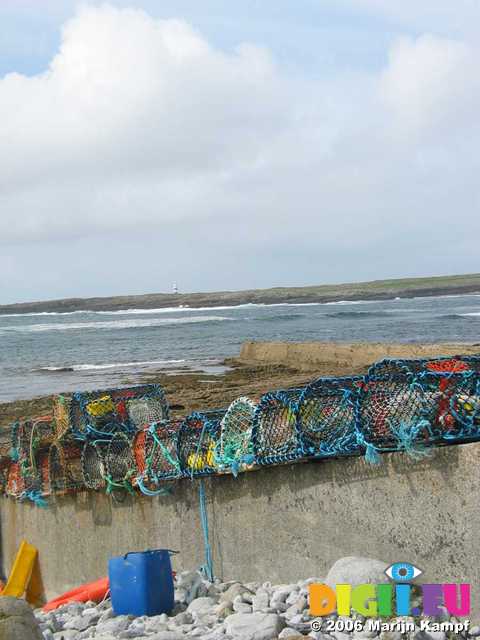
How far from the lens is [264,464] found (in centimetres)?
630

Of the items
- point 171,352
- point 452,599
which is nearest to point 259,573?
point 452,599

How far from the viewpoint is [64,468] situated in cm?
898

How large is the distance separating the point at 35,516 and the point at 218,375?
52.6ft

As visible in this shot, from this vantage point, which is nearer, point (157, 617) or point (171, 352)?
point (157, 617)

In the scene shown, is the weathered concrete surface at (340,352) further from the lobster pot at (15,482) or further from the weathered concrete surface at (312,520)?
the weathered concrete surface at (312,520)

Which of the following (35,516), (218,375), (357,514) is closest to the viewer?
(357,514)

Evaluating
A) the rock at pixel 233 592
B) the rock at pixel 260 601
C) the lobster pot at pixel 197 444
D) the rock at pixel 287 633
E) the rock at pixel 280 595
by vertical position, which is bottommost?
the rock at pixel 233 592

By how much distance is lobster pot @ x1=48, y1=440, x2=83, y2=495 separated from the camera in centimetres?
895

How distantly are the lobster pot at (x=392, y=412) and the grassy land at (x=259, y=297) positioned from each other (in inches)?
5125

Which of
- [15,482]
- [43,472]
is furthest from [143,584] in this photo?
[15,482]

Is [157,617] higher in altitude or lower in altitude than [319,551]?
lower

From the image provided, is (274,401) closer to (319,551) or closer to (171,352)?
(319,551)

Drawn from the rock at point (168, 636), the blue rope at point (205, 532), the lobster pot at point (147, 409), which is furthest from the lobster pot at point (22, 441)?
the rock at point (168, 636)

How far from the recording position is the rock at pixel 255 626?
505 cm
